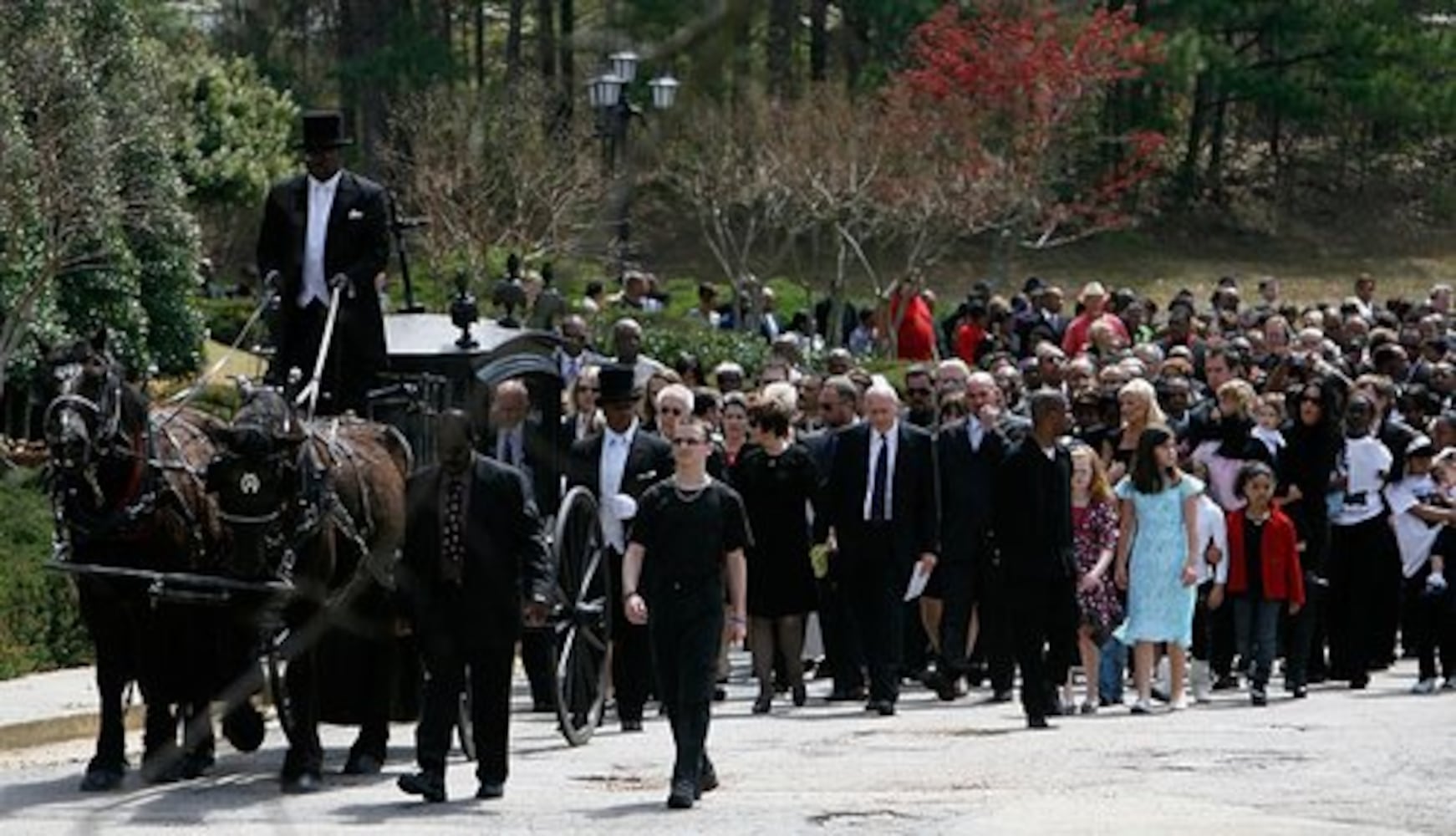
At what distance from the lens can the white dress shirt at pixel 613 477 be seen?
17469 mm

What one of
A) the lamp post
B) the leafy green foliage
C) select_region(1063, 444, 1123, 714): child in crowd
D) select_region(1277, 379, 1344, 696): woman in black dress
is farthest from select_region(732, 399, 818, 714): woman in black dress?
the leafy green foliage

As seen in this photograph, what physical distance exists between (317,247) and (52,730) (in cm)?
391

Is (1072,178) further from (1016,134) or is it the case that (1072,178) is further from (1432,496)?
(1432,496)

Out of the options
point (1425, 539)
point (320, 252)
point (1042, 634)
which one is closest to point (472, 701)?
point (320, 252)

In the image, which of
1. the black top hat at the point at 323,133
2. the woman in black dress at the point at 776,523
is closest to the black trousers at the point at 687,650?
the black top hat at the point at 323,133

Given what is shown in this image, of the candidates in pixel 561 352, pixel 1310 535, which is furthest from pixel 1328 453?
pixel 561 352

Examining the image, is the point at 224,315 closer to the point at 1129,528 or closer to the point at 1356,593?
the point at 1356,593

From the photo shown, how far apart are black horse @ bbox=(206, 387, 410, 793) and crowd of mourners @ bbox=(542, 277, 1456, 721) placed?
6.27 ft

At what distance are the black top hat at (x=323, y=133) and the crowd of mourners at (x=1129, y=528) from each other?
7.33 ft

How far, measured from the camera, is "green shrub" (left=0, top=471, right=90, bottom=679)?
66.7 feet

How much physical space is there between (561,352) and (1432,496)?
5715 millimetres

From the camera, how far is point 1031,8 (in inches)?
A: 294

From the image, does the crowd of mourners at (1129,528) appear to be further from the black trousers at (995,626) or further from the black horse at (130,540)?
the black horse at (130,540)

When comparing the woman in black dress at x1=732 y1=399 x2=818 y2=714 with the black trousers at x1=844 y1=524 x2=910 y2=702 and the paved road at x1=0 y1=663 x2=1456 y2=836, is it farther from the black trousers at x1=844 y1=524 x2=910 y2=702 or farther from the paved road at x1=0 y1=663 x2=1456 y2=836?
the paved road at x1=0 y1=663 x2=1456 y2=836
